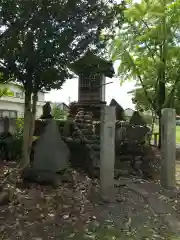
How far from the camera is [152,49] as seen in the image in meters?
13.2

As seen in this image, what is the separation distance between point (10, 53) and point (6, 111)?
16789mm

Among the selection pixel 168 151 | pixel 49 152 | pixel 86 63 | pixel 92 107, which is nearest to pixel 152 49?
pixel 92 107

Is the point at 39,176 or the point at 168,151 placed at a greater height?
the point at 168,151

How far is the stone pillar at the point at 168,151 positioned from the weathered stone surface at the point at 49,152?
2.59m

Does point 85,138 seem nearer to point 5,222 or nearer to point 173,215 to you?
point 173,215

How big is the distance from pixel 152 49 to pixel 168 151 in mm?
8029

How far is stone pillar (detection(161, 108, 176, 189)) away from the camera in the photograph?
6449 mm

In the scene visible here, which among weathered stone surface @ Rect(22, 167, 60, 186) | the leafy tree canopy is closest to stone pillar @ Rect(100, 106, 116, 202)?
weathered stone surface @ Rect(22, 167, 60, 186)

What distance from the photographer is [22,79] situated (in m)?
5.06

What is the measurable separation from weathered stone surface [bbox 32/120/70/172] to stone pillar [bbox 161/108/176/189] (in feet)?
8.51

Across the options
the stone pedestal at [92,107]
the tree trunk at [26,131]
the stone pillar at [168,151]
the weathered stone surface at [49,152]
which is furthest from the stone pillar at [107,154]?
the stone pedestal at [92,107]

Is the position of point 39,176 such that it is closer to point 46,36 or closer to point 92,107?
point 46,36

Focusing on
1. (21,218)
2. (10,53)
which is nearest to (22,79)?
(10,53)

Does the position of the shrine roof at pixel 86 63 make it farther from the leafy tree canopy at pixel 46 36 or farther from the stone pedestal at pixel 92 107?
the stone pedestal at pixel 92 107
